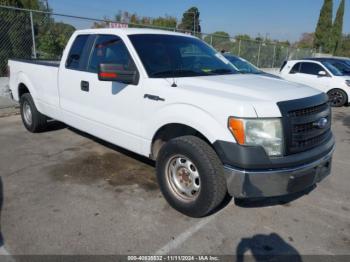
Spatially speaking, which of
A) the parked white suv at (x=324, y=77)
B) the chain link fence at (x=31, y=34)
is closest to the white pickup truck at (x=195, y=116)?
the chain link fence at (x=31, y=34)

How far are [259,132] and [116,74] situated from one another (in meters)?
1.74

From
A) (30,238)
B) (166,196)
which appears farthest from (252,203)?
(30,238)

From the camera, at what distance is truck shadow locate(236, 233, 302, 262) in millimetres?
2881

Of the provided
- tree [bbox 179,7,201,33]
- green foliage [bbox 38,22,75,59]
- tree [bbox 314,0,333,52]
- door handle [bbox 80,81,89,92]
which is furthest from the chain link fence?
tree [bbox 179,7,201,33]

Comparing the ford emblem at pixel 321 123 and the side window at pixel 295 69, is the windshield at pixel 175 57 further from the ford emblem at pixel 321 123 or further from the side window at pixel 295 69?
the side window at pixel 295 69

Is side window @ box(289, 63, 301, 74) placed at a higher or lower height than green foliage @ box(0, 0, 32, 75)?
lower

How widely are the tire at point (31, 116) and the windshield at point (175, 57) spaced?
3.01 meters

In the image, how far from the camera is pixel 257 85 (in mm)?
3494

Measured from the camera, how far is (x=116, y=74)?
3611 millimetres

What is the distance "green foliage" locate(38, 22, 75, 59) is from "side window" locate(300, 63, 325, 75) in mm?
8770

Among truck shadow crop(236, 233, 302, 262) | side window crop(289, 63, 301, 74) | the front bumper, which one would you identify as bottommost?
truck shadow crop(236, 233, 302, 262)

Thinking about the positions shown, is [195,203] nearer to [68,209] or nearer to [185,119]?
[185,119]

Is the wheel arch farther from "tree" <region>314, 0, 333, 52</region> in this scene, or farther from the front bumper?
"tree" <region>314, 0, 333, 52</region>

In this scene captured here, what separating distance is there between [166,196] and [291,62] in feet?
35.6
